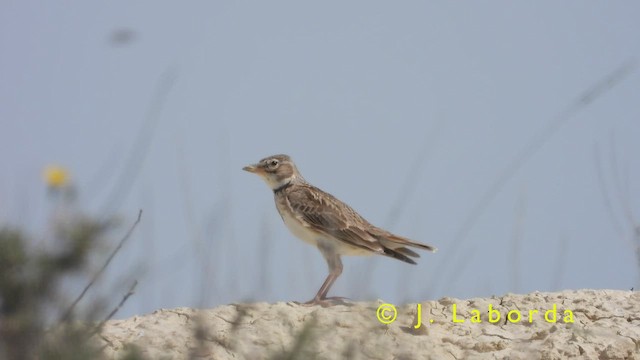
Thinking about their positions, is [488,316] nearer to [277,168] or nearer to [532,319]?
[532,319]

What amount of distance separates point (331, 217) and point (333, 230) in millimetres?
164

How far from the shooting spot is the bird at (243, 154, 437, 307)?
31.9ft

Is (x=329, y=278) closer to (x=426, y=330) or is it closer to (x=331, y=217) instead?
(x=331, y=217)

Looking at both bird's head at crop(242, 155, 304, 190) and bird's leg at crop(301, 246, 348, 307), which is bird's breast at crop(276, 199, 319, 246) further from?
bird's head at crop(242, 155, 304, 190)

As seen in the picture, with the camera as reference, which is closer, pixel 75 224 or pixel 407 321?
pixel 75 224

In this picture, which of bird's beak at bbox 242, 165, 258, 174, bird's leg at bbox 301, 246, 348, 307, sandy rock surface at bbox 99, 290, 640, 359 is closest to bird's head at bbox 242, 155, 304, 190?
bird's beak at bbox 242, 165, 258, 174

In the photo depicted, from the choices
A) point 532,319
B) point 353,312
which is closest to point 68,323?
point 353,312

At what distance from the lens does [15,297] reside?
16.3ft

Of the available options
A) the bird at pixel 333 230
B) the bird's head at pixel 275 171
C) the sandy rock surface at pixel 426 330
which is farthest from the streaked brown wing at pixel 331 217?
the sandy rock surface at pixel 426 330

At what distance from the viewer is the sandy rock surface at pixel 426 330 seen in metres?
7.40

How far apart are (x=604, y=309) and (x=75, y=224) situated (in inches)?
180

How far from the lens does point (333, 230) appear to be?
9.80 meters

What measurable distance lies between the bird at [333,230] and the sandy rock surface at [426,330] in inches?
48.2

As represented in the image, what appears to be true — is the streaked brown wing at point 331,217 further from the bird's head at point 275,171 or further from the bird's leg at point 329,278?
the bird's head at point 275,171
